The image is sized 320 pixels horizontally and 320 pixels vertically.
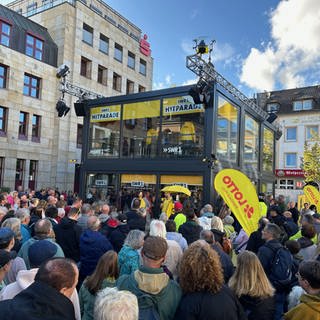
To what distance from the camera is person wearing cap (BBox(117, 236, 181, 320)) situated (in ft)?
8.31

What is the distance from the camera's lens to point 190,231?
550 cm

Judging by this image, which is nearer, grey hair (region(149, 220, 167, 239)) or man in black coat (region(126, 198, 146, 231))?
grey hair (region(149, 220, 167, 239))

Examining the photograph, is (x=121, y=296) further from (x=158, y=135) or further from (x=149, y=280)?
(x=158, y=135)

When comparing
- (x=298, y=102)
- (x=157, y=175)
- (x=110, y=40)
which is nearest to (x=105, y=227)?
(x=157, y=175)

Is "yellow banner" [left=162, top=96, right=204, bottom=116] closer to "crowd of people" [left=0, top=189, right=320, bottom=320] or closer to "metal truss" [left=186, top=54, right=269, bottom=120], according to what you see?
"metal truss" [left=186, top=54, right=269, bottom=120]

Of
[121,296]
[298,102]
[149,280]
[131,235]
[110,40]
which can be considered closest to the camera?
[121,296]

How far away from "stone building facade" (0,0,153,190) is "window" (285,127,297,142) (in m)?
19.4

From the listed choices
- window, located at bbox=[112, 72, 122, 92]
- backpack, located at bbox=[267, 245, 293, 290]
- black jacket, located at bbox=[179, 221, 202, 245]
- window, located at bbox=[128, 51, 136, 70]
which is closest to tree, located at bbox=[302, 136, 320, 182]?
window, located at bbox=[112, 72, 122, 92]

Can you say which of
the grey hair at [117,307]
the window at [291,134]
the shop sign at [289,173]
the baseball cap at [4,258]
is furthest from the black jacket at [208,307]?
the window at [291,134]

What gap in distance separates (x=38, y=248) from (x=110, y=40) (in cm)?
2913

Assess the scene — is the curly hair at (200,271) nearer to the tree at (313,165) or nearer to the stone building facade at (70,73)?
the stone building facade at (70,73)

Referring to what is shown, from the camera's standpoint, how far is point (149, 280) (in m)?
2.59

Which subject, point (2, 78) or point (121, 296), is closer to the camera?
point (121, 296)

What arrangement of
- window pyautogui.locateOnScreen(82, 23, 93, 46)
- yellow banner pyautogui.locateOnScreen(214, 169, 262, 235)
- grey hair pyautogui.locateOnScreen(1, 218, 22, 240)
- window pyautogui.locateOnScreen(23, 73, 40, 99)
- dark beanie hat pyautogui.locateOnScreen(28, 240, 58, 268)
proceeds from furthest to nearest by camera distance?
window pyautogui.locateOnScreen(82, 23, 93, 46)
window pyautogui.locateOnScreen(23, 73, 40, 99)
yellow banner pyautogui.locateOnScreen(214, 169, 262, 235)
grey hair pyautogui.locateOnScreen(1, 218, 22, 240)
dark beanie hat pyautogui.locateOnScreen(28, 240, 58, 268)
